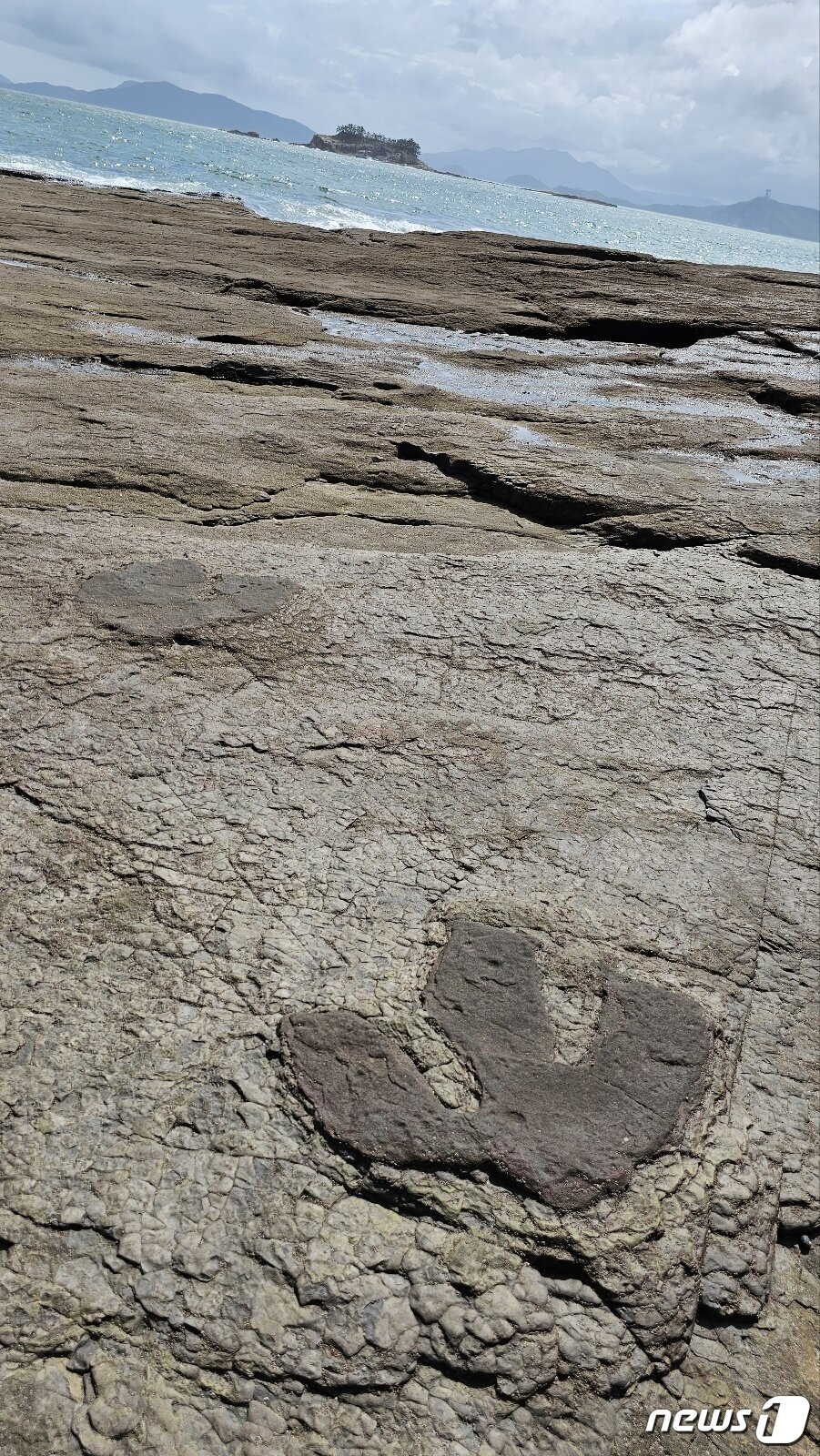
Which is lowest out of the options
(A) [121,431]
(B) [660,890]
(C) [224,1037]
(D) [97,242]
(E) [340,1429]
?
(E) [340,1429]

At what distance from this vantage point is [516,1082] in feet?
4.01

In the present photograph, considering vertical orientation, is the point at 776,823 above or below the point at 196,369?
below

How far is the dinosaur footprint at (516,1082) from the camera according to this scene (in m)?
1.14

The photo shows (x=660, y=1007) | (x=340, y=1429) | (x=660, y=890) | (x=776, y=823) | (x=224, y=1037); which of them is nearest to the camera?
(x=340, y=1429)

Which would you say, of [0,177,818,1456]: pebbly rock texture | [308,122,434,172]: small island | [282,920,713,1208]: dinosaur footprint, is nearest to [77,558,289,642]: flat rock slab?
[0,177,818,1456]: pebbly rock texture

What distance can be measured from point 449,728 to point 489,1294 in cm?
111

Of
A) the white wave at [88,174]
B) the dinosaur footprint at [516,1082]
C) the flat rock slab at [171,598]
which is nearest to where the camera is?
the dinosaur footprint at [516,1082]

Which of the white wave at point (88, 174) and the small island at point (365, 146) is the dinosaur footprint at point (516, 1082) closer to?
the white wave at point (88, 174)

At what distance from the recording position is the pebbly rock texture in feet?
3.18

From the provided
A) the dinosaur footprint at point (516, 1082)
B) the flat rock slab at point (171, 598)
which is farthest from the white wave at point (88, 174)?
the dinosaur footprint at point (516, 1082)

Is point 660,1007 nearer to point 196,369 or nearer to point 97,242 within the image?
point 196,369

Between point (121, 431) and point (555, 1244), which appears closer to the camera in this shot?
point (555, 1244)

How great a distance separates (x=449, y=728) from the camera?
1956 millimetres

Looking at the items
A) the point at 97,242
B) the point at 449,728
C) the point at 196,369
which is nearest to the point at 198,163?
the point at 97,242
